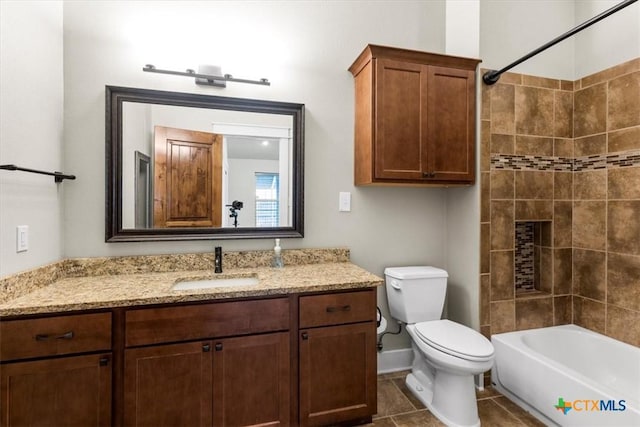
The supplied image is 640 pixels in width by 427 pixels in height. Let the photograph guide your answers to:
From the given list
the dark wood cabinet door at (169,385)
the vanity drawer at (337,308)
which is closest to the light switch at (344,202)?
the vanity drawer at (337,308)

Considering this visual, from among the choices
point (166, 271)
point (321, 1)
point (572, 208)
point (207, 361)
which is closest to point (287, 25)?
point (321, 1)

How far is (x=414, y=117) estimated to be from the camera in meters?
1.99

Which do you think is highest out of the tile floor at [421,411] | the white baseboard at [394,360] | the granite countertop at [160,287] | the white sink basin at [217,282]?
the granite countertop at [160,287]

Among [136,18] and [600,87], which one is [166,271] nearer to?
[136,18]

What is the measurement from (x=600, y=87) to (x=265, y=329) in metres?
2.75

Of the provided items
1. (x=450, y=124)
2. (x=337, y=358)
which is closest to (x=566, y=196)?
(x=450, y=124)

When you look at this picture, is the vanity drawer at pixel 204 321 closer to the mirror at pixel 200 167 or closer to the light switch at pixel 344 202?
the mirror at pixel 200 167

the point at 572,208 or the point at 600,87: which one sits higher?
the point at 600,87

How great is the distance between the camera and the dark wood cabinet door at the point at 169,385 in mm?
1387

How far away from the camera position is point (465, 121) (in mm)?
2088

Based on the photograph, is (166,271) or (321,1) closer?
(166,271)

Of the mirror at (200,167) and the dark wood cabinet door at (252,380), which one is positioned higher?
the mirror at (200,167)

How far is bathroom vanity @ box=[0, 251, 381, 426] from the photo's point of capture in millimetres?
1286

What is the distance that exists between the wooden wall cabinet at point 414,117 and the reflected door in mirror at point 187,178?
38.5 inches
